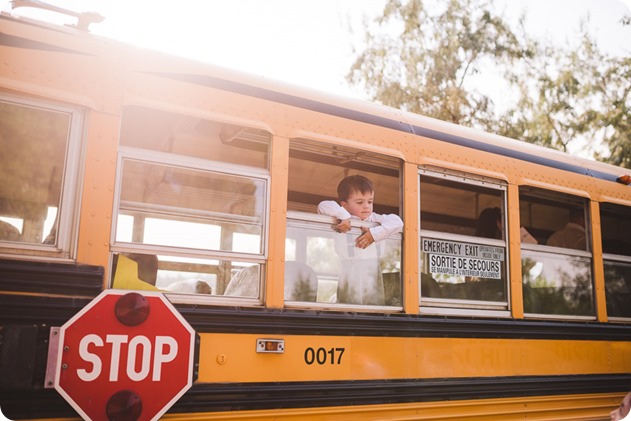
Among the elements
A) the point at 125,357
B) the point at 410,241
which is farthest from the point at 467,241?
the point at 125,357

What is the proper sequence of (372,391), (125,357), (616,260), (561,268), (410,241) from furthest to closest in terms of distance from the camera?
(616,260)
(561,268)
(410,241)
(372,391)
(125,357)

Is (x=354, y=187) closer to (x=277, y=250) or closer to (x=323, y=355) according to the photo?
(x=277, y=250)

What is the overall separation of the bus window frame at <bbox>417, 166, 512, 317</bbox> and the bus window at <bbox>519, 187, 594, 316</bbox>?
0.66ft

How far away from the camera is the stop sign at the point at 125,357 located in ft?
7.70

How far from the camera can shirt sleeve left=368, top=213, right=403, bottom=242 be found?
3420 mm

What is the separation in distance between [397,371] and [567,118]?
50.0 feet

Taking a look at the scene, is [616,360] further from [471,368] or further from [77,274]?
[77,274]

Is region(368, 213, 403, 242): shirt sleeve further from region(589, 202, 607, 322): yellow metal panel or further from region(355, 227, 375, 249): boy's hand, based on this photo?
region(589, 202, 607, 322): yellow metal panel

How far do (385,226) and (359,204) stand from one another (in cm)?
20

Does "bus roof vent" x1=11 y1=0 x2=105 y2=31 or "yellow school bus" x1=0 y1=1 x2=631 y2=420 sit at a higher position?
"bus roof vent" x1=11 y1=0 x2=105 y2=31

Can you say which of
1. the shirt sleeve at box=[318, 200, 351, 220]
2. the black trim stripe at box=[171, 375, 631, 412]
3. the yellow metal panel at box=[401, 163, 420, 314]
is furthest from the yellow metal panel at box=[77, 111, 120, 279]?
the yellow metal panel at box=[401, 163, 420, 314]

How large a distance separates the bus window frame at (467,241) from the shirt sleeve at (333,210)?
45 cm

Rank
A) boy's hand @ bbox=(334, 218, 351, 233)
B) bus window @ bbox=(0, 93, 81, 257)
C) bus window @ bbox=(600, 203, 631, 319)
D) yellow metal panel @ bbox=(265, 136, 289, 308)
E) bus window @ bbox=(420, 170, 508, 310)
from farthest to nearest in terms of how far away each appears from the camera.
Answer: bus window @ bbox=(600, 203, 631, 319) < bus window @ bbox=(420, 170, 508, 310) < boy's hand @ bbox=(334, 218, 351, 233) < yellow metal panel @ bbox=(265, 136, 289, 308) < bus window @ bbox=(0, 93, 81, 257)

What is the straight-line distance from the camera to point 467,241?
381cm
